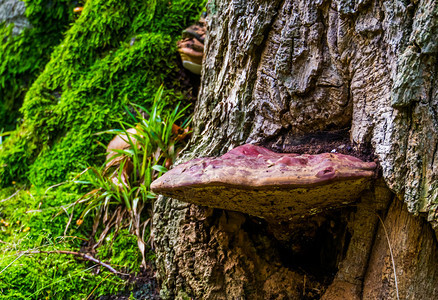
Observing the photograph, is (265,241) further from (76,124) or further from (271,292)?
(76,124)

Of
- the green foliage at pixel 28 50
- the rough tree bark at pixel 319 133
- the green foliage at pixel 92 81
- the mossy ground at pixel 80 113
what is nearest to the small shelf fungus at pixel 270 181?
the rough tree bark at pixel 319 133

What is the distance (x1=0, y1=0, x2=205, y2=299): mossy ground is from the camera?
286 cm

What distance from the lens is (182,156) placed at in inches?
101

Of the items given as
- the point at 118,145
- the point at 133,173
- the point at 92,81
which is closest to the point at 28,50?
the point at 92,81

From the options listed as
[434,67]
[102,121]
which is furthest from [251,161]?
[102,121]

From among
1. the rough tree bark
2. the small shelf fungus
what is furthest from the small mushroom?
the small shelf fungus

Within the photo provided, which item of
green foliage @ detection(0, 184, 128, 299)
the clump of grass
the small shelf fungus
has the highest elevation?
the small shelf fungus

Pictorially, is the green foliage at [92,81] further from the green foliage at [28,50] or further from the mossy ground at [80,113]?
the green foliage at [28,50]

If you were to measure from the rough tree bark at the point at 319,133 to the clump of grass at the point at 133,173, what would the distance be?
48 cm

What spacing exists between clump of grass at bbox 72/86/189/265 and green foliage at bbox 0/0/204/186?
331 millimetres

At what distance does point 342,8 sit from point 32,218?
106 inches

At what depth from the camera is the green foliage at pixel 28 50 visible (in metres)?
4.43

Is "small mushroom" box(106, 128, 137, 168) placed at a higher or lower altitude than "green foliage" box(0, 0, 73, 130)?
lower

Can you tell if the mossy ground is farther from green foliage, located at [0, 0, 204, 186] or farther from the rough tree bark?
the rough tree bark
